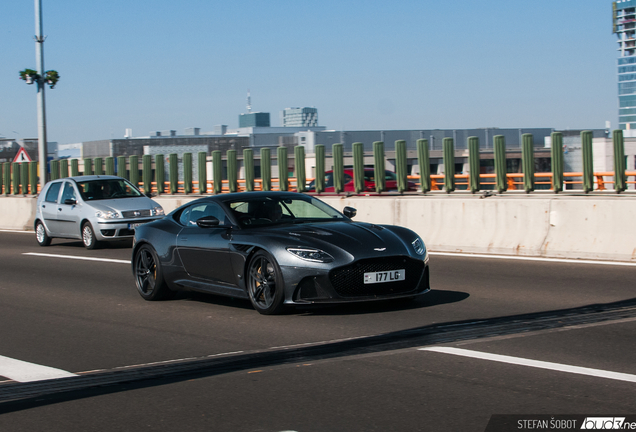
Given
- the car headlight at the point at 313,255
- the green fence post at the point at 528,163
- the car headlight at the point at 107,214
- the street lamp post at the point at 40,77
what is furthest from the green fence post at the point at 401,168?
the street lamp post at the point at 40,77

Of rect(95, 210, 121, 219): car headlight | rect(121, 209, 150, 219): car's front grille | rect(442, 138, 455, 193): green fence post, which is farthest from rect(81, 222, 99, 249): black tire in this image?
rect(442, 138, 455, 193): green fence post

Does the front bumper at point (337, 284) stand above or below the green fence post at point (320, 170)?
below

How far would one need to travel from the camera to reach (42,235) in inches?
774

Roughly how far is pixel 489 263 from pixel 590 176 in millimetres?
5220

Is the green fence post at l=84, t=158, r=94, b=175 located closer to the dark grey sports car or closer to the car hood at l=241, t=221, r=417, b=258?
the dark grey sports car

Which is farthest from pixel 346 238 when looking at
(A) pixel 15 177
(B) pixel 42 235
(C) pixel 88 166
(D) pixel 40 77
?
(A) pixel 15 177

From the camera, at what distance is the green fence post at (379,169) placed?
20.4m

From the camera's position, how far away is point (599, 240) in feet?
41.8

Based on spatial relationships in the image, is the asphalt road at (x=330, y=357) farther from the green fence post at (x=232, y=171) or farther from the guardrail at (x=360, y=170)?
the green fence post at (x=232, y=171)

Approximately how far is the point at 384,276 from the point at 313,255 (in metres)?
0.74

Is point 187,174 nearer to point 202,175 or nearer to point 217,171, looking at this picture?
point 202,175

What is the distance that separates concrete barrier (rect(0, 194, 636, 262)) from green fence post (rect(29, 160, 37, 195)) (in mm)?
18528

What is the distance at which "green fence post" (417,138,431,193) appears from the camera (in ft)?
61.7

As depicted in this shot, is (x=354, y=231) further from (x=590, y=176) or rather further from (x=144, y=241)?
(x=590, y=176)
